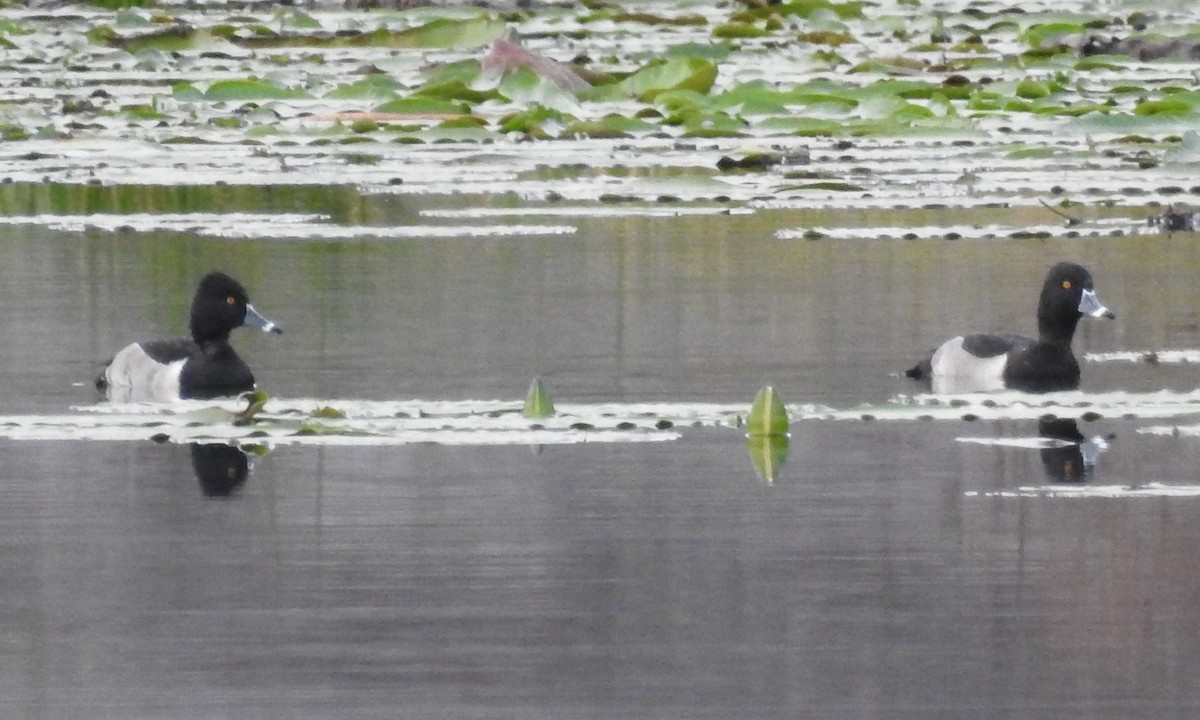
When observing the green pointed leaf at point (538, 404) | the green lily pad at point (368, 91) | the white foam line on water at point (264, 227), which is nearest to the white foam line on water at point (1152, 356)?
the green pointed leaf at point (538, 404)

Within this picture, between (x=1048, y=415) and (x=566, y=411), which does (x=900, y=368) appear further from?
(x=566, y=411)

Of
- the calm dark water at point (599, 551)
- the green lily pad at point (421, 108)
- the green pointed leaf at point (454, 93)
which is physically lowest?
the calm dark water at point (599, 551)

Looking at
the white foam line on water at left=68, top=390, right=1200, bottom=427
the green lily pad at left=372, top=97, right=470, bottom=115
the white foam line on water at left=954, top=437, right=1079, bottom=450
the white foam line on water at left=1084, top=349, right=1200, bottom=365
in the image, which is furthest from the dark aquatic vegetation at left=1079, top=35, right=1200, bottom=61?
the white foam line on water at left=954, top=437, right=1079, bottom=450

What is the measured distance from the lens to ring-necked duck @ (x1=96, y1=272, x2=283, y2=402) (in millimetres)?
8953

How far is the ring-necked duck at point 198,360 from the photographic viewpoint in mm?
8953

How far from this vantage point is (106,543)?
6617 mm

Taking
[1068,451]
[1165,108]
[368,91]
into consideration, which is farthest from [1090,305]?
[368,91]

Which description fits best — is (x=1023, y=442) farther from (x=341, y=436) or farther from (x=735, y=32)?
(x=735, y=32)

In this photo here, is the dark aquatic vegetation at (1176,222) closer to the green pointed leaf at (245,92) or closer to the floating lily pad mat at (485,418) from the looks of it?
the floating lily pad mat at (485,418)

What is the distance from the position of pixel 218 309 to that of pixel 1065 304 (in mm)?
2925

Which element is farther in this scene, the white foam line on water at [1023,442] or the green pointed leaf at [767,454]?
the white foam line on water at [1023,442]

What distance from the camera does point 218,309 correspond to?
9.43 meters

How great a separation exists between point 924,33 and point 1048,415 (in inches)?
704

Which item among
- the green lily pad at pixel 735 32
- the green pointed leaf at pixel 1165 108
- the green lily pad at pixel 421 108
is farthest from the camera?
the green lily pad at pixel 735 32
